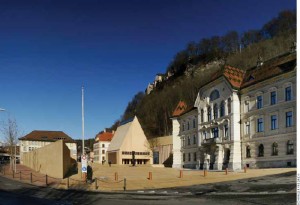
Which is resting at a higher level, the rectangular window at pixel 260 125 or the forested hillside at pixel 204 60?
the forested hillside at pixel 204 60

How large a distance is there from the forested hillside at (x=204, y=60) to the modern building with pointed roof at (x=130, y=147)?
16084 millimetres

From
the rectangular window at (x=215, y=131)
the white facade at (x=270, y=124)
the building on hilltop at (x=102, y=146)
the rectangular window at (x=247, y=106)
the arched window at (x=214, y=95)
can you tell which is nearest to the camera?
the white facade at (x=270, y=124)

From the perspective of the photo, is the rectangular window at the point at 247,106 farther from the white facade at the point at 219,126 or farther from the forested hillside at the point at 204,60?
the forested hillside at the point at 204,60

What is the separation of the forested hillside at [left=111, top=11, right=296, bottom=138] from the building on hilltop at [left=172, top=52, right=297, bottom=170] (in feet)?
92.1

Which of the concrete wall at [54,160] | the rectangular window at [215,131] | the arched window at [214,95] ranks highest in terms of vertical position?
the arched window at [214,95]

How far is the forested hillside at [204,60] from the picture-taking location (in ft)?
347

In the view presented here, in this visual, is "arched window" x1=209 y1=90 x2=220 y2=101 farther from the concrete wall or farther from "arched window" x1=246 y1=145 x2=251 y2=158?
the concrete wall

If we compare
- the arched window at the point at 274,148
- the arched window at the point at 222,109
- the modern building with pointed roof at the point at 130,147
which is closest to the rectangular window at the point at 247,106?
the arched window at the point at 222,109

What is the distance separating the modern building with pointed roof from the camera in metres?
87.4

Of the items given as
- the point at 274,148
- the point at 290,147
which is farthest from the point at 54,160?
the point at 290,147

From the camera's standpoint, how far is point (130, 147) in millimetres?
88562

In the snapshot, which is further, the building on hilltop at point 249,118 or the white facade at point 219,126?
the white facade at point 219,126

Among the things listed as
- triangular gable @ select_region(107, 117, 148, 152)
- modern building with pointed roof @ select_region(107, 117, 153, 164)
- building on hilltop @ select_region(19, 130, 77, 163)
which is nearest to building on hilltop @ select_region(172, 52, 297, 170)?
modern building with pointed roof @ select_region(107, 117, 153, 164)

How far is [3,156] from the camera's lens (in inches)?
5792
